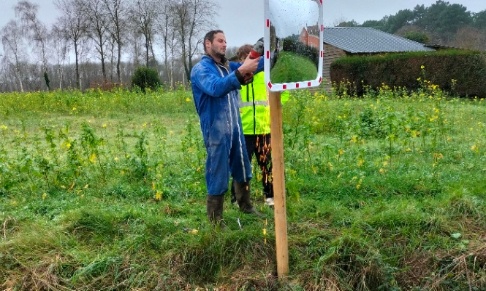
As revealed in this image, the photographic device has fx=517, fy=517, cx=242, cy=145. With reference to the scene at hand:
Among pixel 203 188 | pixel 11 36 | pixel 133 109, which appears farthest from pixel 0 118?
pixel 11 36

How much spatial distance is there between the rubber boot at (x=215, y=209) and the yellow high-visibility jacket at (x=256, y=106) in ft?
2.97

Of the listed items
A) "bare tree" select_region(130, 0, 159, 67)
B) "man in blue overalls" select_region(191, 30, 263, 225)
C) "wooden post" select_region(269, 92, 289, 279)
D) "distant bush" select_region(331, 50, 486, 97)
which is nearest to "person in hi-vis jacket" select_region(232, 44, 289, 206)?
"man in blue overalls" select_region(191, 30, 263, 225)

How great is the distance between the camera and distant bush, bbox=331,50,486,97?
19.1 m

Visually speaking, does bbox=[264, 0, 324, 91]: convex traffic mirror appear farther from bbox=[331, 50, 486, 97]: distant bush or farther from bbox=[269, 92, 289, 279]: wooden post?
bbox=[331, 50, 486, 97]: distant bush

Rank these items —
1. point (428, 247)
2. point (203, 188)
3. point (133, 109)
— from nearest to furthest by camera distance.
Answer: point (428, 247) → point (203, 188) → point (133, 109)

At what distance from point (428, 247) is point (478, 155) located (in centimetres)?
305

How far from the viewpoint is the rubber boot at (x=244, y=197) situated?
4453mm

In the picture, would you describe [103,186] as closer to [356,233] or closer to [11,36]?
[356,233]

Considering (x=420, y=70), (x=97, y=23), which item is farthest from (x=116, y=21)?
(x=420, y=70)

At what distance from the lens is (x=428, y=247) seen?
3.78 metres

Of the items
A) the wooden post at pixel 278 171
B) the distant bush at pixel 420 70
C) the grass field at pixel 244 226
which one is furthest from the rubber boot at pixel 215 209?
the distant bush at pixel 420 70

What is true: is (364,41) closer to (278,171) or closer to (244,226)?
(244,226)

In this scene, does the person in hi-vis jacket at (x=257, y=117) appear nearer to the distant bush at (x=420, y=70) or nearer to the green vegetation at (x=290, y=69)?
the green vegetation at (x=290, y=69)

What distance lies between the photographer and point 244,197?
4.50 m
